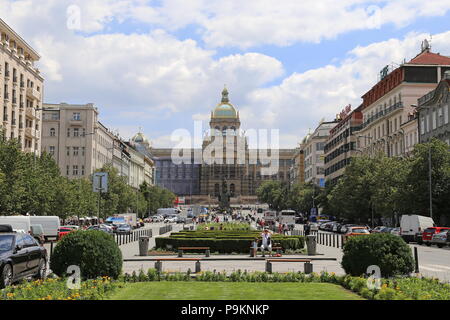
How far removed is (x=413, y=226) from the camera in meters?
49.4

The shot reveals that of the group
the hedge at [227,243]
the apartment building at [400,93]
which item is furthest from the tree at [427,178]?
the apartment building at [400,93]

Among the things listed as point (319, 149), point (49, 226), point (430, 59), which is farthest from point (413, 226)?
point (319, 149)

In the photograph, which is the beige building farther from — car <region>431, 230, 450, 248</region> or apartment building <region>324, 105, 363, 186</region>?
apartment building <region>324, 105, 363, 186</region>

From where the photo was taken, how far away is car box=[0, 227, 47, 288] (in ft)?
56.5

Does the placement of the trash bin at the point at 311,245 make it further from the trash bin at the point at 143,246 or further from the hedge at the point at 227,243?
the trash bin at the point at 143,246

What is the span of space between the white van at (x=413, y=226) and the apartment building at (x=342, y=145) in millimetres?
46308

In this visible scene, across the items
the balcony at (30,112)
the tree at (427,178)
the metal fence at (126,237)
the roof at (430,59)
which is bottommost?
the metal fence at (126,237)

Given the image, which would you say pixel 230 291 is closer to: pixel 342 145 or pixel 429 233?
pixel 429 233

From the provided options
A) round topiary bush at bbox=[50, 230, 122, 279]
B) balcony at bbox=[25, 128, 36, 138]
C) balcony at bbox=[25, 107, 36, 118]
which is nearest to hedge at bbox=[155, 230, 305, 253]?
round topiary bush at bbox=[50, 230, 122, 279]

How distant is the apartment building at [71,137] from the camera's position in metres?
107

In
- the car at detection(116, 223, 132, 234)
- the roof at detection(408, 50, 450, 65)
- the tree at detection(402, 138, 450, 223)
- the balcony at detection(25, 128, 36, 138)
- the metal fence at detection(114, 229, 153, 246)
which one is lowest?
the metal fence at detection(114, 229, 153, 246)

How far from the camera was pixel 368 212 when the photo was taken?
79.6m

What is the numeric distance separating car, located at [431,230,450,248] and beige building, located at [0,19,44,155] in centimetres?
4016
